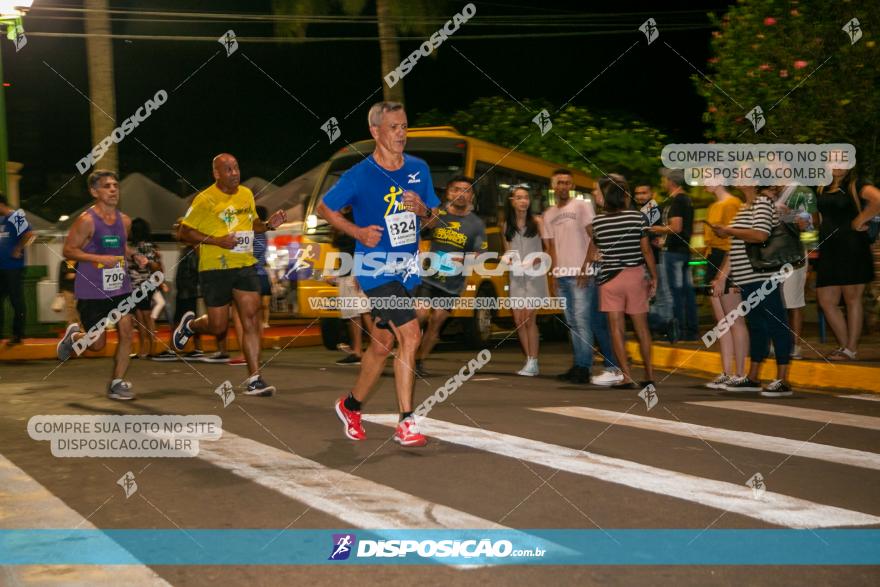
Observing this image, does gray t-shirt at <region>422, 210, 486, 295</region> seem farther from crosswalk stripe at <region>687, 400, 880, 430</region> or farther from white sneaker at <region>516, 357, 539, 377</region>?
crosswalk stripe at <region>687, 400, 880, 430</region>

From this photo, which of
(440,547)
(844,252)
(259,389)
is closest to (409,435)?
(440,547)

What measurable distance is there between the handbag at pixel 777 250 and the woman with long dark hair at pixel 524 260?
2.58m

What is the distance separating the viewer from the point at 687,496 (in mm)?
5070

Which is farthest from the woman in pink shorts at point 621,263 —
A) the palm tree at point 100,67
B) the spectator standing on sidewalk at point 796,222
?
the palm tree at point 100,67

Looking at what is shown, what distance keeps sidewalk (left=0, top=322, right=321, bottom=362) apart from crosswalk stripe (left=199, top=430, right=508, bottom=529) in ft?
24.2

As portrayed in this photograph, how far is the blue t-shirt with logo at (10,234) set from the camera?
13352 millimetres

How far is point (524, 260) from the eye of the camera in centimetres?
1090

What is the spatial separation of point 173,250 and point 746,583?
1843 centimetres

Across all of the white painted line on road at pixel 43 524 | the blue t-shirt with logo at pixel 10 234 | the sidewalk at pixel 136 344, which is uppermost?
the blue t-shirt with logo at pixel 10 234

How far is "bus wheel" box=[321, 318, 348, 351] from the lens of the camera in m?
14.6

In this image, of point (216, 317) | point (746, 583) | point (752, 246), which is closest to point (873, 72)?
point (752, 246)

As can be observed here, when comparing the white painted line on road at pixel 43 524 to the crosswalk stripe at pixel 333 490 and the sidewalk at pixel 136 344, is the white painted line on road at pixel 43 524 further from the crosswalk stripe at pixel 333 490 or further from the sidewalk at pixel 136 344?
the sidewalk at pixel 136 344

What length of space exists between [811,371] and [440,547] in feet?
22.5

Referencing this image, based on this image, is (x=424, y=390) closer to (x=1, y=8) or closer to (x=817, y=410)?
(x=817, y=410)
